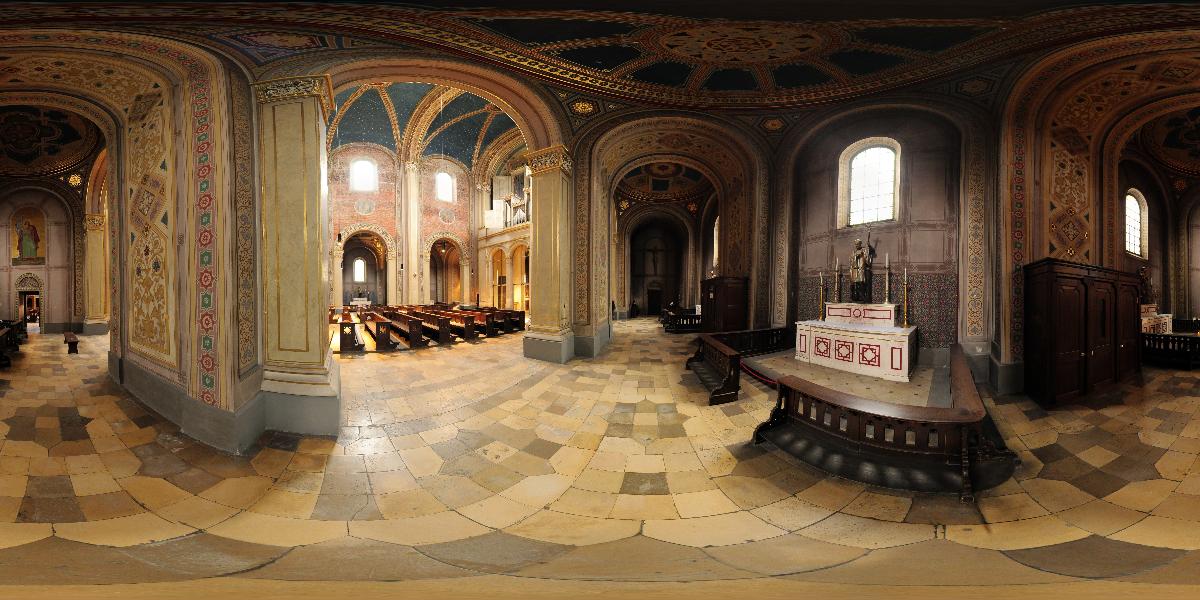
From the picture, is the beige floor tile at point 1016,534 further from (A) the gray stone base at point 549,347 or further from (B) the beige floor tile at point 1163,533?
(A) the gray stone base at point 549,347

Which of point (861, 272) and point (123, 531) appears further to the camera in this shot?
point (861, 272)

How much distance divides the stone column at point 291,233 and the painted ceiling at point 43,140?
7.64 m

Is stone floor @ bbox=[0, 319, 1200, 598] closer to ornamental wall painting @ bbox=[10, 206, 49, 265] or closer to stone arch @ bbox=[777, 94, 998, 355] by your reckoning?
stone arch @ bbox=[777, 94, 998, 355]

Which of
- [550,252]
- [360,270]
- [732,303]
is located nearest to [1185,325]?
[732,303]

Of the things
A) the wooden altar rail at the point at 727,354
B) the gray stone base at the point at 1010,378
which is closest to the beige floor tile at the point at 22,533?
the wooden altar rail at the point at 727,354

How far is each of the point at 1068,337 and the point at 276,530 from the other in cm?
920

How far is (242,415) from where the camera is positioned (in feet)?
13.1

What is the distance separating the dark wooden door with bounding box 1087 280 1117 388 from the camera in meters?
6.47

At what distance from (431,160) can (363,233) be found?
5.54 metres

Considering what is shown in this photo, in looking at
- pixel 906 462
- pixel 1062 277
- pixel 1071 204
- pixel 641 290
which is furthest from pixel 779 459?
pixel 641 290

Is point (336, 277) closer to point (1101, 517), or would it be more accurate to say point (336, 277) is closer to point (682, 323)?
point (682, 323)

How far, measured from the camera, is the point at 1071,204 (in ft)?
24.1

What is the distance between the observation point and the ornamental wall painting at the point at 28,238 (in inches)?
487

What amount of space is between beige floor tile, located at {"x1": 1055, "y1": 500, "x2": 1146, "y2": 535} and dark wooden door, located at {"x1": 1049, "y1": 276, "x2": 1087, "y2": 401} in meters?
3.60
